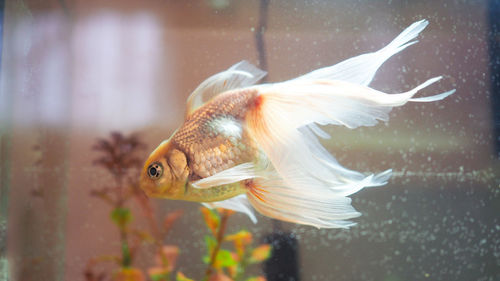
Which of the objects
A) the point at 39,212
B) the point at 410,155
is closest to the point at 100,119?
the point at 39,212

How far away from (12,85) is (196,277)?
81 cm

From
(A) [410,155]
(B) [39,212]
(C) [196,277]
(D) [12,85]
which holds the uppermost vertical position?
(D) [12,85]

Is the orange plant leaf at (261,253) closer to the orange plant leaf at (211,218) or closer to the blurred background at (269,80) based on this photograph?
the blurred background at (269,80)

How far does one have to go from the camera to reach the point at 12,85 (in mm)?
1093

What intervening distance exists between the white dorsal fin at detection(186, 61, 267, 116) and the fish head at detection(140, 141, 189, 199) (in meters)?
0.08

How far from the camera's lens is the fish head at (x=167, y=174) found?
0.43m

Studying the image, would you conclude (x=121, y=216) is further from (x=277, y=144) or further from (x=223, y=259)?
(x=277, y=144)

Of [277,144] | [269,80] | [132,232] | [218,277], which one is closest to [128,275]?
[132,232]

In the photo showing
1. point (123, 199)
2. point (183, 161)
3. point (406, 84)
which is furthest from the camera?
point (123, 199)

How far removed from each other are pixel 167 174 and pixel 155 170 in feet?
0.05

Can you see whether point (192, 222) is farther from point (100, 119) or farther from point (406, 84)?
point (406, 84)

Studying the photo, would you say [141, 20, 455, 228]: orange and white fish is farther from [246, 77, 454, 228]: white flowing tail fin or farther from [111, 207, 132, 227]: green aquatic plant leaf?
[111, 207, 132, 227]: green aquatic plant leaf

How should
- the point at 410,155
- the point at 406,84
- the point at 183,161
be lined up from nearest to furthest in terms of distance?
the point at 183,161
the point at 406,84
the point at 410,155

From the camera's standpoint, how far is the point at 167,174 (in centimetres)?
43
